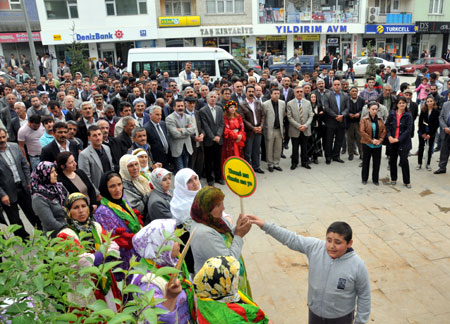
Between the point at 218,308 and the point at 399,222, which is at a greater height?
the point at 218,308

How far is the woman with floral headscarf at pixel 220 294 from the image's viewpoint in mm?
2393

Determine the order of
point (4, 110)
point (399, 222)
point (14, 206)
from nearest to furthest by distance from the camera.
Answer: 1. point (14, 206)
2. point (399, 222)
3. point (4, 110)

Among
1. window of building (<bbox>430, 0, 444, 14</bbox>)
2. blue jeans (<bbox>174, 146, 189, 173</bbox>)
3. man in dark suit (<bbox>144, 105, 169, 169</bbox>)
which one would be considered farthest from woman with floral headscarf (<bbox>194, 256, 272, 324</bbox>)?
window of building (<bbox>430, 0, 444, 14</bbox>)

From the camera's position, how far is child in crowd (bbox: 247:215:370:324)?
2.96 m

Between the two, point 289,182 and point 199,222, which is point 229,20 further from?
point 199,222

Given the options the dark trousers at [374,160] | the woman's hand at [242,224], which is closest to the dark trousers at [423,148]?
the dark trousers at [374,160]

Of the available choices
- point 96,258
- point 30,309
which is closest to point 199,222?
point 96,258

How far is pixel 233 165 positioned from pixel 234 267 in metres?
1.38

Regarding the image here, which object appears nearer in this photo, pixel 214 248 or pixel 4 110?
pixel 214 248

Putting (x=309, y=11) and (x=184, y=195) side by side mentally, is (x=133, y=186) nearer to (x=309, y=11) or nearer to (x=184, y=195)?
(x=184, y=195)

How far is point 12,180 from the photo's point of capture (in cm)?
555

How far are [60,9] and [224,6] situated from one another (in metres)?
12.5

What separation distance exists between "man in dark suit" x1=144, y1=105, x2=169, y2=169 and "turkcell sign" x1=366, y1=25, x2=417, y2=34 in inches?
1192

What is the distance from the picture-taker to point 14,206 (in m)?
5.67
